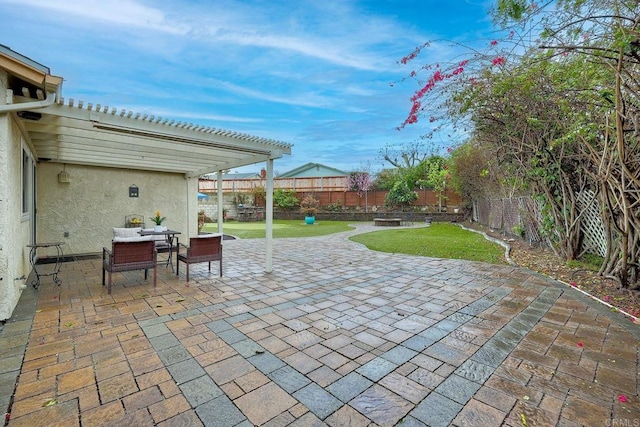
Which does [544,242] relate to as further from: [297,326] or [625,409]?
[297,326]

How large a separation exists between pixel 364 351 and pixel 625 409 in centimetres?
176

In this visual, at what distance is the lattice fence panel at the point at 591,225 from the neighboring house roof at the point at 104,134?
5.82 m

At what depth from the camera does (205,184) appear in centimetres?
2288

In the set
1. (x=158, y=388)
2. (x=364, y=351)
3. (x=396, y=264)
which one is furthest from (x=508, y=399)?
(x=396, y=264)

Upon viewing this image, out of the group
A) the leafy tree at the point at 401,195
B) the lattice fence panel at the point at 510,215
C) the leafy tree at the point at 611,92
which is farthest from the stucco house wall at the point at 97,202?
the leafy tree at the point at 401,195

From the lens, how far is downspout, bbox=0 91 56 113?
3.18 metres

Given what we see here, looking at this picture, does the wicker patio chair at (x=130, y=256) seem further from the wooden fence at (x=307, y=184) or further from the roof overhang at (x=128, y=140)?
the wooden fence at (x=307, y=184)

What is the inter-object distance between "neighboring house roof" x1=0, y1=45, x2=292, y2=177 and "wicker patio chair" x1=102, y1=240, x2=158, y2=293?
1612mm

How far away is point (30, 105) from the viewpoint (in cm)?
323

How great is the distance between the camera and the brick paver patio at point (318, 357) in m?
1.97

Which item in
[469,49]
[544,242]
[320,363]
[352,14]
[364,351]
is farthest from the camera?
[544,242]

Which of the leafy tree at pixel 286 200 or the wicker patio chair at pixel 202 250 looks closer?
the wicker patio chair at pixel 202 250

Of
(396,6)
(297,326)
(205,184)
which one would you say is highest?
(396,6)

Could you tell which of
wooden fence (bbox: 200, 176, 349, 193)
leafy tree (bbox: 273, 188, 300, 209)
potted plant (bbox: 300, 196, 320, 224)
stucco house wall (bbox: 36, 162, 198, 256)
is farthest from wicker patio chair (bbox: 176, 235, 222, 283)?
wooden fence (bbox: 200, 176, 349, 193)
